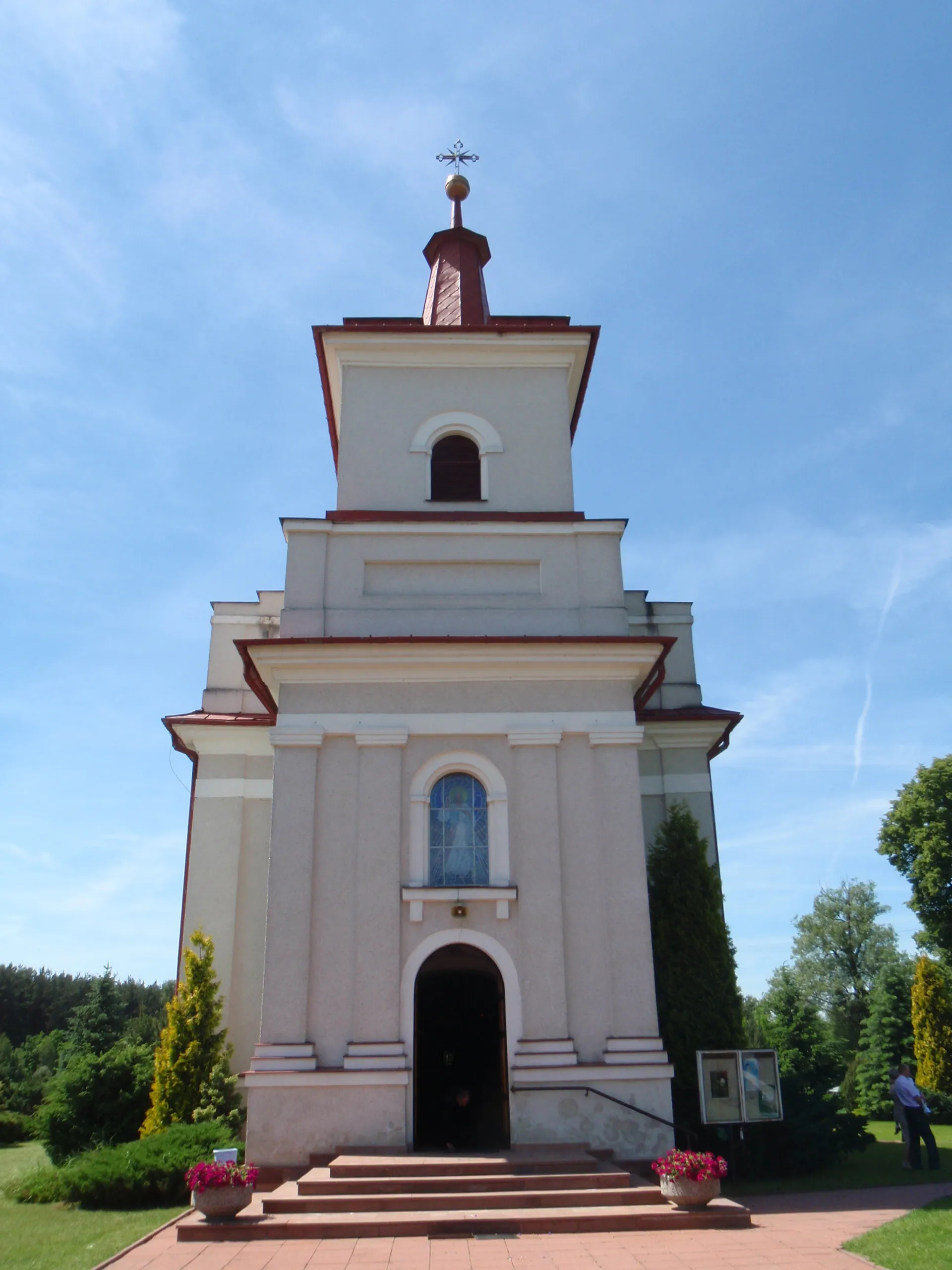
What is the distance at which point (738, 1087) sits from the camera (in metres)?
12.5

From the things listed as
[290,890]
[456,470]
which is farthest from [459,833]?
[456,470]

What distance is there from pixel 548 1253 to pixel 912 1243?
10.5 feet

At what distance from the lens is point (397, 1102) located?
39.3 feet

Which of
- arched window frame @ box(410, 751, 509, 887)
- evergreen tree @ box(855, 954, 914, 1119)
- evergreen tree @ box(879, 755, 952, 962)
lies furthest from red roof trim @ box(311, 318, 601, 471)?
evergreen tree @ box(879, 755, 952, 962)

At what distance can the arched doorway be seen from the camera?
1527 cm

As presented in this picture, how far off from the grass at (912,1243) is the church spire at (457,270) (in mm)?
15716

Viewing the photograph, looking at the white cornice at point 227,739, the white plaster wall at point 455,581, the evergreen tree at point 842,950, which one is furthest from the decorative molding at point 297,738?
the evergreen tree at point 842,950

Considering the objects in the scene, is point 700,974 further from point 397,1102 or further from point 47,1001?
point 47,1001

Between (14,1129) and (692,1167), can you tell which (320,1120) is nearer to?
(692,1167)

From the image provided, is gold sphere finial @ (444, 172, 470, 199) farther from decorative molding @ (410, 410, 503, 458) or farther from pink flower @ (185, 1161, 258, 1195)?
pink flower @ (185, 1161, 258, 1195)

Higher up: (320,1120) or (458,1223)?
(320,1120)

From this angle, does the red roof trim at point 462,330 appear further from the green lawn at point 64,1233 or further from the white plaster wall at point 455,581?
the green lawn at point 64,1233

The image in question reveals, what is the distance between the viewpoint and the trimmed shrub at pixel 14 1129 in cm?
2442

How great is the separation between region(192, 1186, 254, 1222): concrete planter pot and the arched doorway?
5.33 meters
